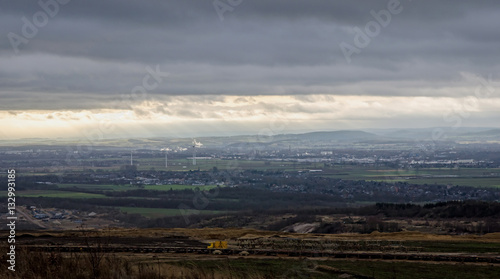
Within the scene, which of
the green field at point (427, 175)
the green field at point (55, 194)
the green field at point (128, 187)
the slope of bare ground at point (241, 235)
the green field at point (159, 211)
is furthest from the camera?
the green field at point (427, 175)

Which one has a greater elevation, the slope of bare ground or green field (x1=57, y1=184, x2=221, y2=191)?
the slope of bare ground

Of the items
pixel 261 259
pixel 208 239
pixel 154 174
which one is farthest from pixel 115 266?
pixel 154 174

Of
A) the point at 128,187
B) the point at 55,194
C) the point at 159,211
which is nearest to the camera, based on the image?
the point at 159,211

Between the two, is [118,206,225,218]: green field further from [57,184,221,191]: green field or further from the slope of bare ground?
the slope of bare ground

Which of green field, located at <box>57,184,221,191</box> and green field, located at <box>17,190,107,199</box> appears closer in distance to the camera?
green field, located at <box>17,190,107,199</box>

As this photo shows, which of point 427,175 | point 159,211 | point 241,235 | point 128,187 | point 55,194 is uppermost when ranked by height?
point 241,235

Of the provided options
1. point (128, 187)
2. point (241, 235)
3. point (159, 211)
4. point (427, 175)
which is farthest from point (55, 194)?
point (427, 175)

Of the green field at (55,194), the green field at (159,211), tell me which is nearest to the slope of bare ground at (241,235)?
the green field at (159,211)

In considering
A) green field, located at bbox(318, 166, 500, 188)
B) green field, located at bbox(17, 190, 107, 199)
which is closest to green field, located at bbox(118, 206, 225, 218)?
green field, located at bbox(17, 190, 107, 199)

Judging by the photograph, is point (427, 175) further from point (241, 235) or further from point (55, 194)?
point (241, 235)

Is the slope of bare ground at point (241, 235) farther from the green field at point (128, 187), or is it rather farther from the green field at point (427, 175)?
the green field at point (427, 175)

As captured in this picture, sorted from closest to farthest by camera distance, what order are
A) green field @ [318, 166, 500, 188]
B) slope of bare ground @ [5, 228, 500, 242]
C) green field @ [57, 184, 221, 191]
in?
slope of bare ground @ [5, 228, 500, 242] < green field @ [57, 184, 221, 191] < green field @ [318, 166, 500, 188]
